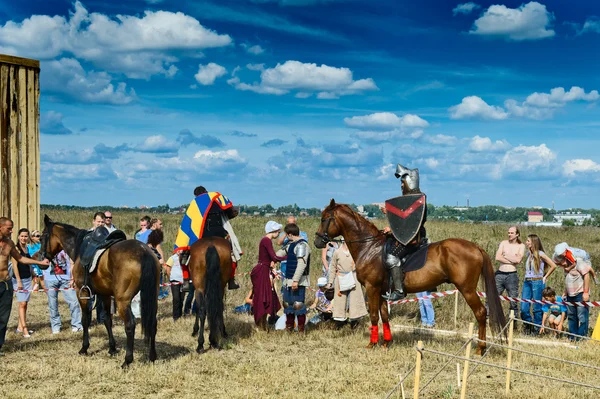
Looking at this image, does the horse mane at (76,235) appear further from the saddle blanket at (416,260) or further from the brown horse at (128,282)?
the saddle blanket at (416,260)

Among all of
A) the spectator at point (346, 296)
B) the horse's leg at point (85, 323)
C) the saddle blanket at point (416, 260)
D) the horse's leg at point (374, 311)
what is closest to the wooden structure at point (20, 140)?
the horse's leg at point (85, 323)

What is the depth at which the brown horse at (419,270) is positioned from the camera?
8977mm

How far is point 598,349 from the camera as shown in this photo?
9.45 meters

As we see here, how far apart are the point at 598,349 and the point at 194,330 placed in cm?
655

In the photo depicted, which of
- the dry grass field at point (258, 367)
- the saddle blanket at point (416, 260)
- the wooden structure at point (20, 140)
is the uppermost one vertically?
the wooden structure at point (20, 140)

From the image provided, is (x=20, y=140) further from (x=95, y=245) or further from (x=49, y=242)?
(x=95, y=245)

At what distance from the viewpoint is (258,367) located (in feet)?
27.6

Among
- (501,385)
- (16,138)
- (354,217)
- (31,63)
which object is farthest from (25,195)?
(501,385)

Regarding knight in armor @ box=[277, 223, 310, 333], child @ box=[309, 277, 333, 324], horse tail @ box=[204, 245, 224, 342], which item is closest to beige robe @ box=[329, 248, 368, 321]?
child @ box=[309, 277, 333, 324]

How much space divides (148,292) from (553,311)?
742 cm

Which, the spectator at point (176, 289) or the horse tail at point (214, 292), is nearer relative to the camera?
the horse tail at point (214, 292)

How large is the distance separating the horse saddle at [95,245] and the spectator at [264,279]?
2.58 meters

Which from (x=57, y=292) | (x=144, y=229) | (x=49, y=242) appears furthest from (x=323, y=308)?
(x=49, y=242)

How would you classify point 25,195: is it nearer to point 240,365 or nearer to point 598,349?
point 240,365
